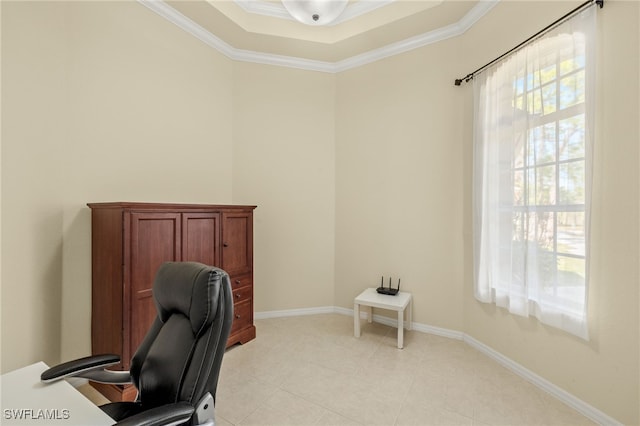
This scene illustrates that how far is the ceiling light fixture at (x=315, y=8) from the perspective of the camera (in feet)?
6.31

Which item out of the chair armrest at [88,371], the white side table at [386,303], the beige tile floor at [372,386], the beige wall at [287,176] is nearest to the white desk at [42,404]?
the chair armrest at [88,371]

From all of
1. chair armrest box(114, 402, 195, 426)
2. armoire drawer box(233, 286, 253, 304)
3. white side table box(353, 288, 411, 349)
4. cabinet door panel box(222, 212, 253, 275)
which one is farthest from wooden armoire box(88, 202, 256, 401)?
white side table box(353, 288, 411, 349)

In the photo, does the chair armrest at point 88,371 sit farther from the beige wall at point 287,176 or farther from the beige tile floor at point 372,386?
the beige wall at point 287,176

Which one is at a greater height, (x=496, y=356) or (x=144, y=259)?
(x=144, y=259)

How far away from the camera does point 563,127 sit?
79.8 inches

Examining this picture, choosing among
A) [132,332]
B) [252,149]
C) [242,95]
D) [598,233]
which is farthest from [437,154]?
[132,332]

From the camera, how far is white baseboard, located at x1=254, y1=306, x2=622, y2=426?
1.90 m

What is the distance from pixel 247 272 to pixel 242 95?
219 centimetres

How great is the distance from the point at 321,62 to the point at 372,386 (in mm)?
3693

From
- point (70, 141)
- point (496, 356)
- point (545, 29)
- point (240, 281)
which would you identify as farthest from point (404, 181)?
point (70, 141)

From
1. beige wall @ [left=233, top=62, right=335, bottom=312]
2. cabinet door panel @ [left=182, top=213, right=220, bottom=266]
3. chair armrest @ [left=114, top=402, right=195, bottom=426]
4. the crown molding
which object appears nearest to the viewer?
chair armrest @ [left=114, top=402, right=195, bottom=426]

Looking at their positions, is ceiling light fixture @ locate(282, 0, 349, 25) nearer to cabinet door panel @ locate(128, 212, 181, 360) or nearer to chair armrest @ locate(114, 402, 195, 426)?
cabinet door panel @ locate(128, 212, 181, 360)

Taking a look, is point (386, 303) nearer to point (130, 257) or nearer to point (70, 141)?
point (130, 257)

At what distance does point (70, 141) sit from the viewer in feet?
7.31
